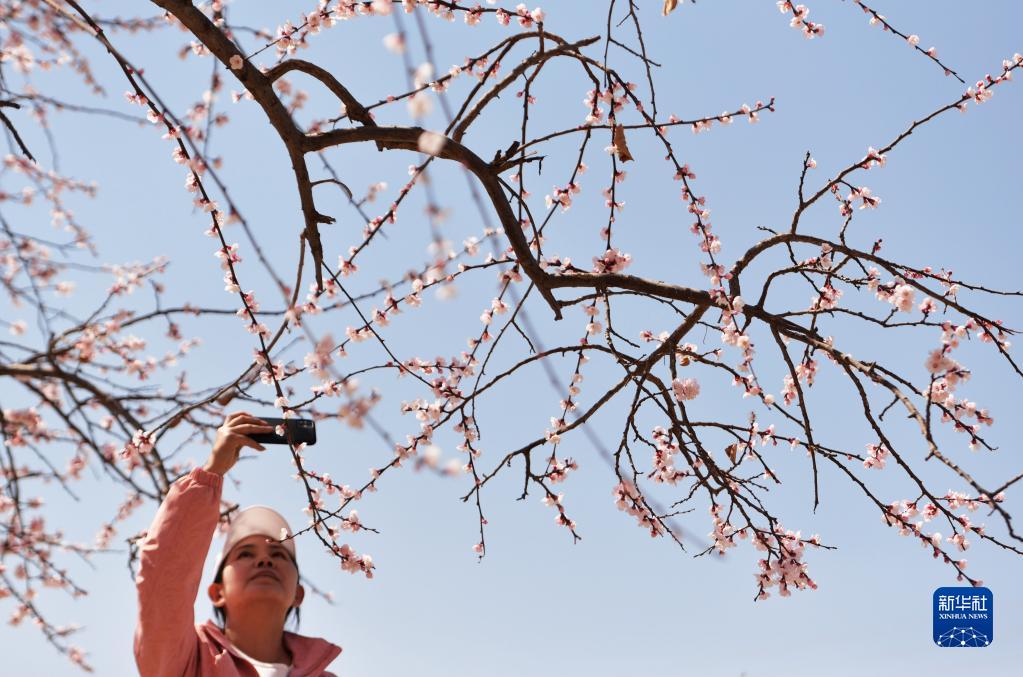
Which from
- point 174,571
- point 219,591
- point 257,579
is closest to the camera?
point 174,571

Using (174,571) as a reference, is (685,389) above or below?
above

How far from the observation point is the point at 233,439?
85.4 inches

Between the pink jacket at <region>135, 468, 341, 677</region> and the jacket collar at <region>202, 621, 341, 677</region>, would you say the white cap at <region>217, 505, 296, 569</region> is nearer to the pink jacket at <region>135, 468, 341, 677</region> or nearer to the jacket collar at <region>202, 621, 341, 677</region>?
the jacket collar at <region>202, 621, 341, 677</region>

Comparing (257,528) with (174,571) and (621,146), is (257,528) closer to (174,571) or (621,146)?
(174,571)

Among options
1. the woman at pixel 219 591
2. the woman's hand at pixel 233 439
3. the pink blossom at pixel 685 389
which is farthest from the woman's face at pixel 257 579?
the pink blossom at pixel 685 389

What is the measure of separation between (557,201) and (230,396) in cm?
143

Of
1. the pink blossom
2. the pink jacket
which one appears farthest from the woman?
the pink blossom

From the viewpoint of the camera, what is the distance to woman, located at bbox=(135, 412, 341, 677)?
6.82 ft

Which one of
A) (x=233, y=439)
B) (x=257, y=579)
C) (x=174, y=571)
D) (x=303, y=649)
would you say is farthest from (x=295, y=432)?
(x=303, y=649)

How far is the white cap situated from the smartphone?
58cm

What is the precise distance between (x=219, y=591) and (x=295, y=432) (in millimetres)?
814

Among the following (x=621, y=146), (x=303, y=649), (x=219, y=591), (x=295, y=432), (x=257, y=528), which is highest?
(x=621, y=146)

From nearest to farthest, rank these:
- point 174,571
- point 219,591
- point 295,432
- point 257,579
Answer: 1. point 174,571
2. point 295,432
3. point 257,579
4. point 219,591

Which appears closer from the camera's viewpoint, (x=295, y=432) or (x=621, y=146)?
(x=295, y=432)
